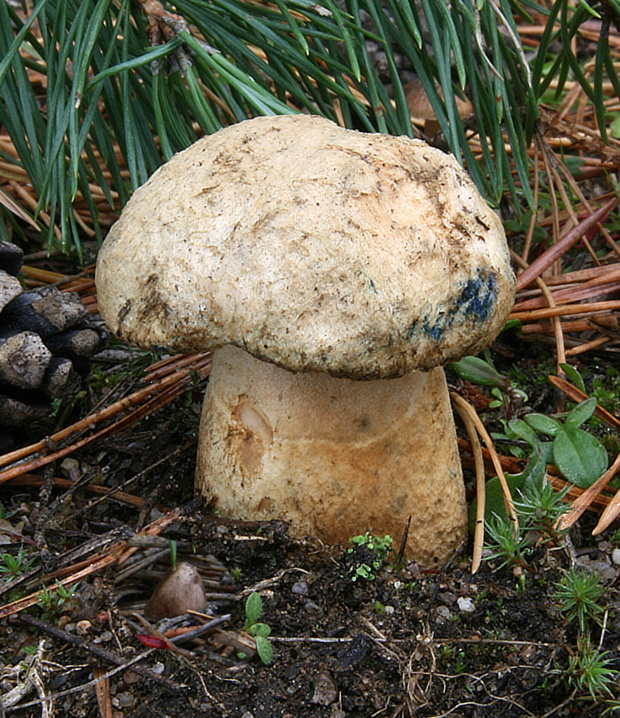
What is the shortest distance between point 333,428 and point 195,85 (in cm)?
84

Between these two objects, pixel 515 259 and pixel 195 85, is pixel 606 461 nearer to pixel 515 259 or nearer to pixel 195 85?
pixel 515 259

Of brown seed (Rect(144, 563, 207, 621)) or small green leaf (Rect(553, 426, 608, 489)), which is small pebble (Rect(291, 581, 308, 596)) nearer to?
brown seed (Rect(144, 563, 207, 621))

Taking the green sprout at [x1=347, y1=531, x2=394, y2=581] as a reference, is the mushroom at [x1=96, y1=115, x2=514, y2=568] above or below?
above

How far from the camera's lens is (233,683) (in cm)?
125

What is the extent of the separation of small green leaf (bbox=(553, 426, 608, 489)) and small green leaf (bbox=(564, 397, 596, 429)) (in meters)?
0.02

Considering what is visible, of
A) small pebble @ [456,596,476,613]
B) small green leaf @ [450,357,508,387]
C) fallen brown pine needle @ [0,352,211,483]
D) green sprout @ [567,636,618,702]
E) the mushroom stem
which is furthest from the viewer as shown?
small green leaf @ [450,357,508,387]

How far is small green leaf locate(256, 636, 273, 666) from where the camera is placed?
1.29 meters

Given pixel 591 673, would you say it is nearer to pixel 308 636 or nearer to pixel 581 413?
pixel 308 636

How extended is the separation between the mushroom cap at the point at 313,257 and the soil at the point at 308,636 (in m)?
0.42

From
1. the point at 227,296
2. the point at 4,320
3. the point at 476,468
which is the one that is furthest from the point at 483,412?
the point at 4,320

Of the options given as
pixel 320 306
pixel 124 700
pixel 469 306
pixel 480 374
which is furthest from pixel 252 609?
pixel 480 374

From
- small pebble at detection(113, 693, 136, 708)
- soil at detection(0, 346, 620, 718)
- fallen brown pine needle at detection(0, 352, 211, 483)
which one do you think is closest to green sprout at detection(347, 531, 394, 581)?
soil at detection(0, 346, 620, 718)

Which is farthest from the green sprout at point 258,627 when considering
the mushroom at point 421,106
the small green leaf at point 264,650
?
the mushroom at point 421,106

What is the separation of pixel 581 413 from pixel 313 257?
2.68 feet
